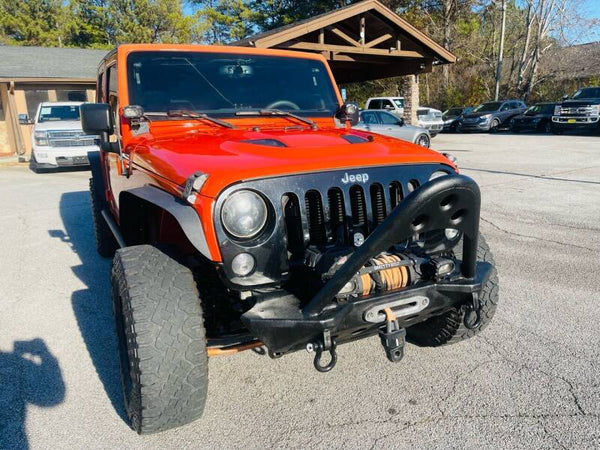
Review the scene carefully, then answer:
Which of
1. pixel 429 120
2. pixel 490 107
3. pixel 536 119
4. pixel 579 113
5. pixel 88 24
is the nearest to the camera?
pixel 579 113

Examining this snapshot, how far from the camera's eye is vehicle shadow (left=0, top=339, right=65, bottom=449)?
2.63 meters

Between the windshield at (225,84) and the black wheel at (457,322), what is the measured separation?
1.65m

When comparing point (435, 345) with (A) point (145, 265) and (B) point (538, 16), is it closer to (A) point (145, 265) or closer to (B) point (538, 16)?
(A) point (145, 265)

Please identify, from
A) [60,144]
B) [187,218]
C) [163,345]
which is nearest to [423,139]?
[60,144]

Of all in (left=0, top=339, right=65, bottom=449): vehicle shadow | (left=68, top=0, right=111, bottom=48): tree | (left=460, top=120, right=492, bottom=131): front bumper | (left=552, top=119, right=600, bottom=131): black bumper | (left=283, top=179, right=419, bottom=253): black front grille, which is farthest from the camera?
(left=68, top=0, right=111, bottom=48): tree

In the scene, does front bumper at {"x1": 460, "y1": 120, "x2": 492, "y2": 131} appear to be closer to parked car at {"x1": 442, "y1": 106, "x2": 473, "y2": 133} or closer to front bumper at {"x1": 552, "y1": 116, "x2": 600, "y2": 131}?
parked car at {"x1": 442, "y1": 106, "x2": 473, "y2": 133}

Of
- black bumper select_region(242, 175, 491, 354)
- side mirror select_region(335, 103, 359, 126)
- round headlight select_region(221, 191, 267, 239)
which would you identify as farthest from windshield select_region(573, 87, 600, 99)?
round headlight select_region(221, 191, 267, 239)

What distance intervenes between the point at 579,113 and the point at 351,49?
41.8 feet

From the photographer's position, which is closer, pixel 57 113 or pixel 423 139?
pixel 57 113

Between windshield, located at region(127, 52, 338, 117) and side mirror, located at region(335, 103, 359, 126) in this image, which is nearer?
windshield, located at region(127, 52, 338, 117)

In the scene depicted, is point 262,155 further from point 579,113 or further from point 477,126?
point 477,126

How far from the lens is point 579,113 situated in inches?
835

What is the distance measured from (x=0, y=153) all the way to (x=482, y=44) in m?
31.2

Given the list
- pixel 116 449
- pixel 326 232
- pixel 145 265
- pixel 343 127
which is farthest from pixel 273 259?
pixel 343 127
